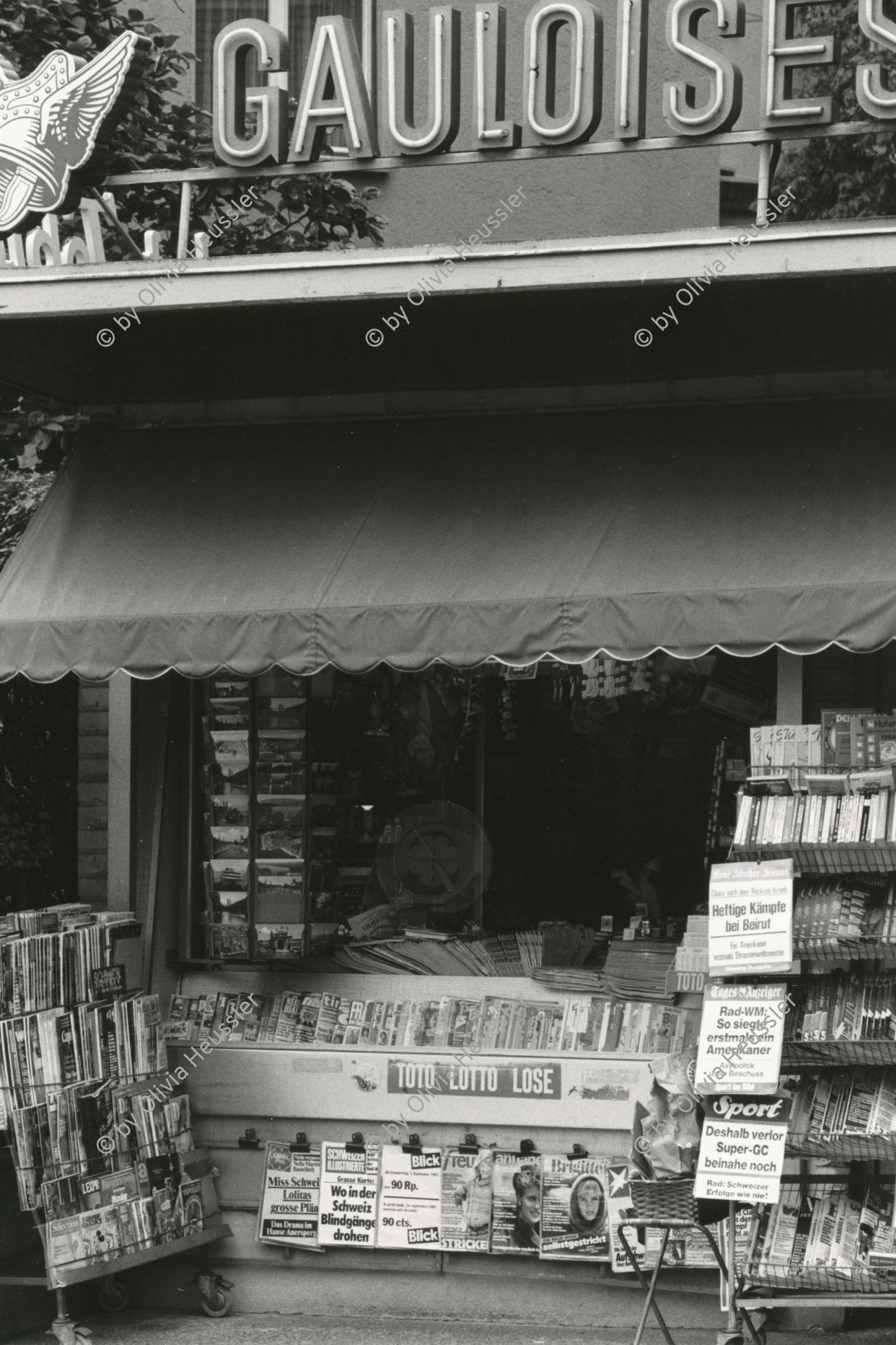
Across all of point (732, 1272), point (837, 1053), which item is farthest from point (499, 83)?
point (732, 1272)

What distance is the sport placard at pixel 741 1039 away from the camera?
230 inches

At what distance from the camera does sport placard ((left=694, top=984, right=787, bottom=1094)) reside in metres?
5.85

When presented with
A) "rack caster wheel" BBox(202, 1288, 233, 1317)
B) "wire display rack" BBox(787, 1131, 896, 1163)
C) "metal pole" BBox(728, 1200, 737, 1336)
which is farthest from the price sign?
"wire display rack" BBox(787, 1131, 896, 1163)

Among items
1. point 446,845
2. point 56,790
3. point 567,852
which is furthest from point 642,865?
point 56,790

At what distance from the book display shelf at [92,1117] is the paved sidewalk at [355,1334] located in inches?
7.8

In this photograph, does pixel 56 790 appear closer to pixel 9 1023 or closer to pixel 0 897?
pixel 0 897

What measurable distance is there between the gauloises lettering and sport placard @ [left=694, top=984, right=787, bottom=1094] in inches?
126

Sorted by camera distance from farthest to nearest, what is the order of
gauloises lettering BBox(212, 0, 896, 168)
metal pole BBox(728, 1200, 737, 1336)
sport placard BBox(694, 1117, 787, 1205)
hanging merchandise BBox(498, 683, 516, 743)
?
1. hanging merchandise BBox(498, 683, 516, 743)
2. gauloises lettering BBox(212, 0, 896, 168)
3. metal pole BBox(728, 1200, 737, 1336)
4. sport placard BBox(694, 1117, 787, 1205)

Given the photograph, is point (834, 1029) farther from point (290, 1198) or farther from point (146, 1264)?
point (146, 1264)

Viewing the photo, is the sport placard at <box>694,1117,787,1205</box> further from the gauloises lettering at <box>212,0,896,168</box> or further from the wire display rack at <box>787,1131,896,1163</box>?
the gauloises lettering at <box>212,0,896,168</box>

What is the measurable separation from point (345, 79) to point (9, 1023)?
395 cm

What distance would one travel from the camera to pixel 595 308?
6.52m

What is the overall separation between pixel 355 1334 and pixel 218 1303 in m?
0.69

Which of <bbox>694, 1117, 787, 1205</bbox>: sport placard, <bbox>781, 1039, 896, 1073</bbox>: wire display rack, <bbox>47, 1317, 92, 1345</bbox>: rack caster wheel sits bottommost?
<bbox>47, 1317, 92, 1345</bbox>: rack caster wheel
